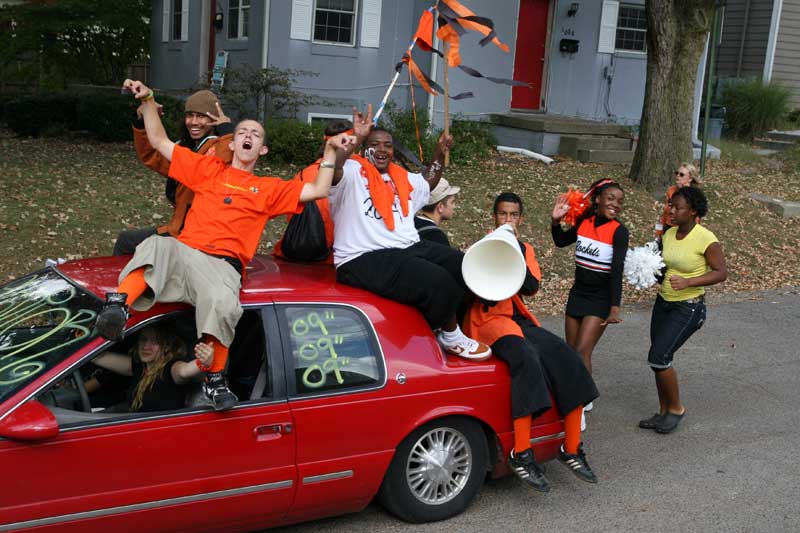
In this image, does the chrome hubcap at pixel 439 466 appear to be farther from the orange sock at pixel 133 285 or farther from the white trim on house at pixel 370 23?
the white trim on house at pixel 370 23

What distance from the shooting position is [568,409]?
509 cm

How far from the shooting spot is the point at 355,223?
16.6ft

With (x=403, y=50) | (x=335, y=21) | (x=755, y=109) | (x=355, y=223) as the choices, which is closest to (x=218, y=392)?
(x=355, y=223)

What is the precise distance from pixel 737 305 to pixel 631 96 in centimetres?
1014

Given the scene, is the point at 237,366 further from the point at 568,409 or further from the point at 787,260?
the point at 787,260

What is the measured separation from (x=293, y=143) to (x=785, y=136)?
526 inches

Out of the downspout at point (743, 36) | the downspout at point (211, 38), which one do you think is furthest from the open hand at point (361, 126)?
the downspout at point (743, 36)

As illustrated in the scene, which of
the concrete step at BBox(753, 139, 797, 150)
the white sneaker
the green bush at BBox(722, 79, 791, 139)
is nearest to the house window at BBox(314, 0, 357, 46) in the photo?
the concrete step at BBox(753, 139, 797, 150)

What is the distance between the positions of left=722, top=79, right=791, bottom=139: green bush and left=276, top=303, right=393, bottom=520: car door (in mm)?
20168

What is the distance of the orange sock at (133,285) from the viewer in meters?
3.91

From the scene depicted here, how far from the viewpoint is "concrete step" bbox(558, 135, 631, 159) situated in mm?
16875

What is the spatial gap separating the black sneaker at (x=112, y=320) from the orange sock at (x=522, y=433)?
2224mm

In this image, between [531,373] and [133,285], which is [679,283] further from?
[133,285]

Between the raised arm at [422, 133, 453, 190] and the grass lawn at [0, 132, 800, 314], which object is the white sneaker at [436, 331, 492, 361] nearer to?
the raised arm at [422, 133, 453, 190]
